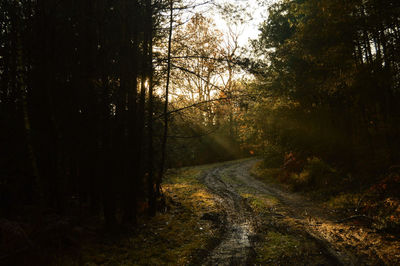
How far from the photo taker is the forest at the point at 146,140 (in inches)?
241

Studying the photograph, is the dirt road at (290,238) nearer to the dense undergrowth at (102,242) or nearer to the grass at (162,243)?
the grass at (162,243)

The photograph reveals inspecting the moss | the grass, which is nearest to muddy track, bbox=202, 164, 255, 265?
the moss

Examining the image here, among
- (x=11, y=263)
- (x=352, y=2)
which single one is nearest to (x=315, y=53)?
(x=352, y=2)

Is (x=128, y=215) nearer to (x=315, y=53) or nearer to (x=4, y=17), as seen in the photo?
(x=4, y=17)

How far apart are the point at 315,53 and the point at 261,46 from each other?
8088 mm

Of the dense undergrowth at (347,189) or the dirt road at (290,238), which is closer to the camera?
the dirt road at (290,238)

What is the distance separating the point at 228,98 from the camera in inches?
324

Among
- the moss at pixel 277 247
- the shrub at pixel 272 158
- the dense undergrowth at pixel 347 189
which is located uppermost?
the shrub at pixel 272 158

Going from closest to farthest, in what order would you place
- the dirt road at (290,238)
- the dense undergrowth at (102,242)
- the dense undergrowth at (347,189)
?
the dense undergrowth at (102,242) → the dirt road at (290,238) → the dense undergrowth at (347,189)

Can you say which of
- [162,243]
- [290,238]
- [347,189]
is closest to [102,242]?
[162,243]

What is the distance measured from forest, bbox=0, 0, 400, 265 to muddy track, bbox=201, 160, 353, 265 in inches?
2.3

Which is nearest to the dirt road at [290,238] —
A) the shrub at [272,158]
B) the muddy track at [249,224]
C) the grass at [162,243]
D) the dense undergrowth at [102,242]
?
the muddy track at [249,224]

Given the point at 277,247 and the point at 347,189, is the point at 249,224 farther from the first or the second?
the point at 347,189

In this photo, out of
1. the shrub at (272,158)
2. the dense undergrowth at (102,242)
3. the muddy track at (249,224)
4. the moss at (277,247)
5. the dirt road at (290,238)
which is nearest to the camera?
the dense undergrowth at (102,242)
